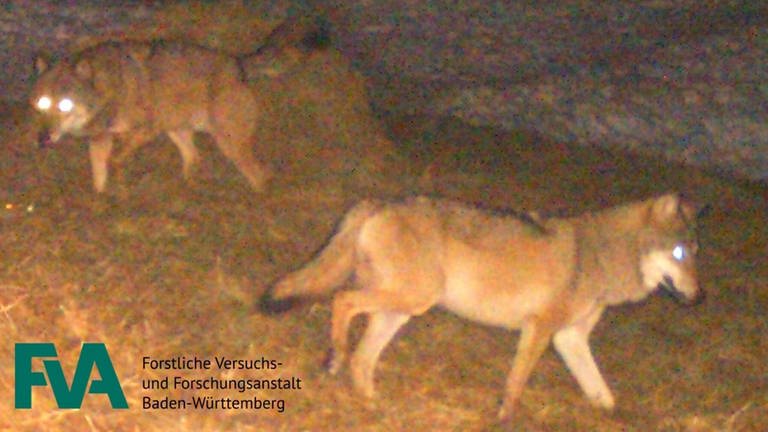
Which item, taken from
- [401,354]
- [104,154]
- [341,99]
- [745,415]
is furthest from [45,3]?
[745,415]

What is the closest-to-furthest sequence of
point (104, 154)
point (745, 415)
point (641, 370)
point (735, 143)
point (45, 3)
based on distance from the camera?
point (745, 415)
point (641, 370)
point (104, 154)
point (45, 3)
point (735, 143)

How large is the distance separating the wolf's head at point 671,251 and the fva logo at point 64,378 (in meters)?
3.36

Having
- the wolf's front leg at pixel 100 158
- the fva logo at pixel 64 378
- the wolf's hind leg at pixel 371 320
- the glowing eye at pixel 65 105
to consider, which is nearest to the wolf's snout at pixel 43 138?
the glowing eye at pixel 65 105

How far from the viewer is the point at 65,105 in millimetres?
8469

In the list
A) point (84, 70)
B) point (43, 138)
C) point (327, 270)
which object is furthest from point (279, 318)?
point (84, 70)

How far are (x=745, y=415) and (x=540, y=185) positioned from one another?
4058 millimetres

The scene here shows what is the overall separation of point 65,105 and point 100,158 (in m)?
0.54

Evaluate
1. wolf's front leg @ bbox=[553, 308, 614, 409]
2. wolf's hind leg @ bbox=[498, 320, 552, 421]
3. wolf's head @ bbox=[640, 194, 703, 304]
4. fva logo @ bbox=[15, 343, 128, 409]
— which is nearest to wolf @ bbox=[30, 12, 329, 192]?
fva logo @ bbox=[15, 343, 128, 409]

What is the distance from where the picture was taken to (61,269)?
7.24 m

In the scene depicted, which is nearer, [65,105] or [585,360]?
[585,360]

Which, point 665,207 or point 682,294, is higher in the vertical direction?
point 665,207

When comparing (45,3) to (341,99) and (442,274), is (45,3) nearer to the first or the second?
(341,99)

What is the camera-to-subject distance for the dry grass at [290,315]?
20.8 feet

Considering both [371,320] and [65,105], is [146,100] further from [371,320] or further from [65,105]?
[371,320]
